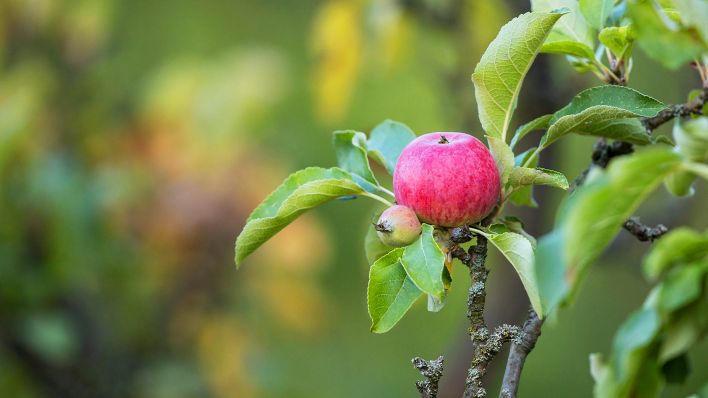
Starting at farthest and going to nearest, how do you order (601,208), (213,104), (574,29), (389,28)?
(213,104) → (389,28) → (574,29) → (601,208)

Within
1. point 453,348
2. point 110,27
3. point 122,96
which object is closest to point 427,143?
point 453,348

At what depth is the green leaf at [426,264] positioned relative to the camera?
1.86 ft

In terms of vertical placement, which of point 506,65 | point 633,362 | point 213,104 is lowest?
point 633,362

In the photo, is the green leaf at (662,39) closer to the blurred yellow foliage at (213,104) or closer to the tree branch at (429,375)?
the tree branch at (429,375)

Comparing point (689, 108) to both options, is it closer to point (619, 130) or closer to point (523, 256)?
point (619, 130)

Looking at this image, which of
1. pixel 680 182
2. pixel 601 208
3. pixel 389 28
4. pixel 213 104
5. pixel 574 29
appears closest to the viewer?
pixel 601 208

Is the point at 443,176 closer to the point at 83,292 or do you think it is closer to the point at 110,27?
the point at 83,292

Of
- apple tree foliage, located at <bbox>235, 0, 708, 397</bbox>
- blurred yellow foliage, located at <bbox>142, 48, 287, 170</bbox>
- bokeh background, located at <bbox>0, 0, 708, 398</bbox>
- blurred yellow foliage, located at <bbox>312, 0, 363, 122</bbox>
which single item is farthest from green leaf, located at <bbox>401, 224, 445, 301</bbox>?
blurred yellow foliage, located at <bbox>142, 48, 287, 170</bbox>

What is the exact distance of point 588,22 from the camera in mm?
660

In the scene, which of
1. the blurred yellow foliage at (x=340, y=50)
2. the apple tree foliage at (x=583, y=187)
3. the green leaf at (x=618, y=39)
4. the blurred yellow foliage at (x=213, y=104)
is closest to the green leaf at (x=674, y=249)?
the apple tree foliage at (x=583, y=187)

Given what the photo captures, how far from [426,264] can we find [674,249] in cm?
18

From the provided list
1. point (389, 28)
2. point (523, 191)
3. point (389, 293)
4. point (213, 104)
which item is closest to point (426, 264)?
point (389, 293)

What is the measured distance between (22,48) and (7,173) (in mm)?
458

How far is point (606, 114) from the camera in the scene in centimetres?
59
